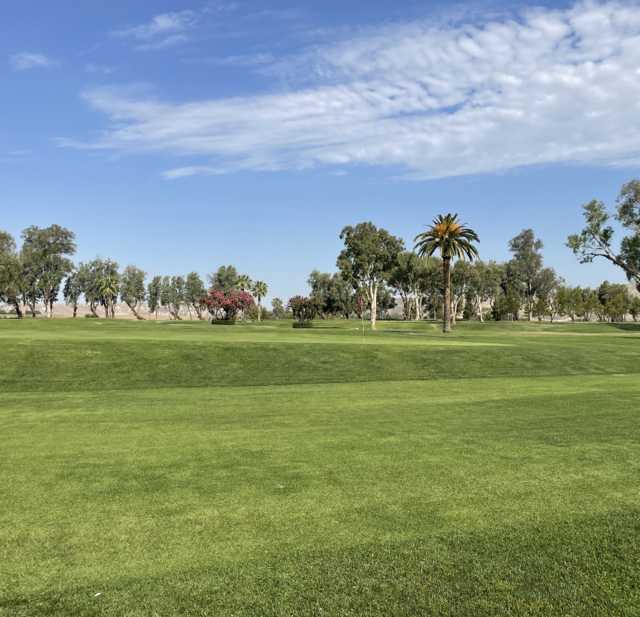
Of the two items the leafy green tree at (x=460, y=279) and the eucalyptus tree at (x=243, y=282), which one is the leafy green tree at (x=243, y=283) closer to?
the eucalyptus tree at (x=243, y=282)

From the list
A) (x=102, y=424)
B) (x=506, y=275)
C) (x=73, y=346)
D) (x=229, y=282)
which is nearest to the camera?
(x=102, y=424)

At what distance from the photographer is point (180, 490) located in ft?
24.8

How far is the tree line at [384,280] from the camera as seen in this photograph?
68.9 m

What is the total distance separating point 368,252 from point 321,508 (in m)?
86.4

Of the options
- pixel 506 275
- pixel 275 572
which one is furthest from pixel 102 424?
pixel 506 275

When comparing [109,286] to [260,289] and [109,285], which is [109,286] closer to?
[109,285]

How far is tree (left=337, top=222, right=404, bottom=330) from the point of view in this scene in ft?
303

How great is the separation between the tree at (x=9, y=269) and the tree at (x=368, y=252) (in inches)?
2513

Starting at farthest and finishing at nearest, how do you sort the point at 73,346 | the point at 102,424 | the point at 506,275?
the point at 506,275
the point at 73,346
the point at 102,424

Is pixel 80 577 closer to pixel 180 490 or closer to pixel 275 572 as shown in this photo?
pixel 275 572

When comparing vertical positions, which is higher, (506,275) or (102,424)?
(506,275)

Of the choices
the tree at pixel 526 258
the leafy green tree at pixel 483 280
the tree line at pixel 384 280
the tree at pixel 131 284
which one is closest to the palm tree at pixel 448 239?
the tree line at pixel 384 280

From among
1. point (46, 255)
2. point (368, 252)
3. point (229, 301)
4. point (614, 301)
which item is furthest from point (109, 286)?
point (614, 301)

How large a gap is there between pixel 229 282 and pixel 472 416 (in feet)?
550
